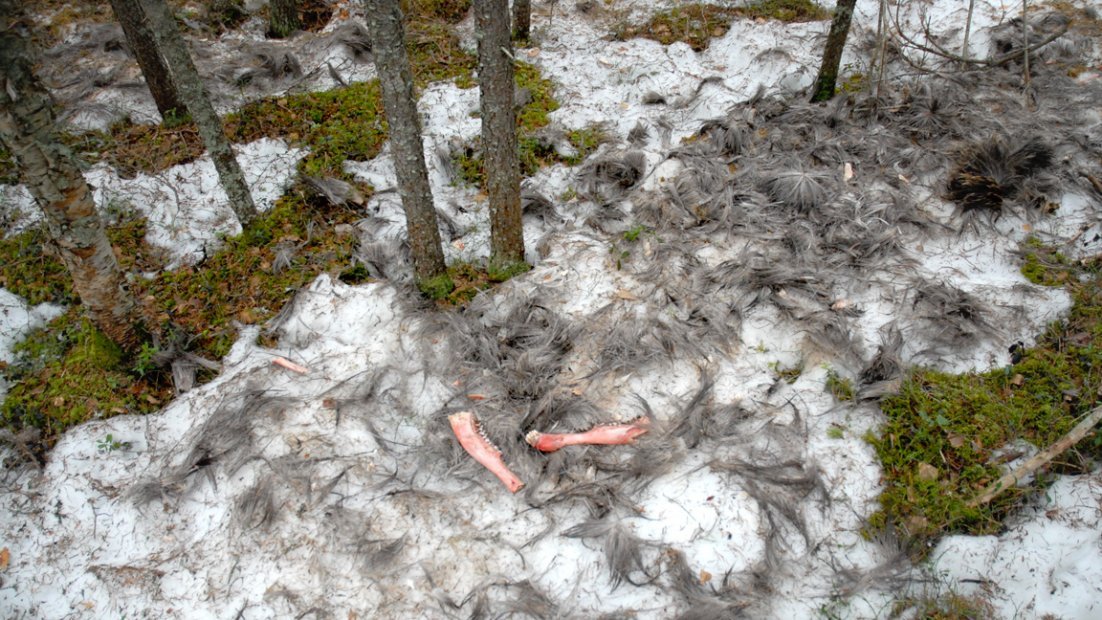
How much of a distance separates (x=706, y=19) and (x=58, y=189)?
6.67 m

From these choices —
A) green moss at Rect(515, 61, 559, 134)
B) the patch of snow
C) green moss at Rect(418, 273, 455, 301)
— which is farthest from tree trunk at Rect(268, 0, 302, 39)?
green moss at Rect(418, 273, 455, 301)

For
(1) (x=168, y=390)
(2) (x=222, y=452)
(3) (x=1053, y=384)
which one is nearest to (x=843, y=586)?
(3) (x=1053, y=384)

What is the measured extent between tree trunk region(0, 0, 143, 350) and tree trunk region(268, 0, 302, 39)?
413cm

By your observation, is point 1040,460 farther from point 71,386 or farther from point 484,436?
point 71,386

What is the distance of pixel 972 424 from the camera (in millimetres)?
3385

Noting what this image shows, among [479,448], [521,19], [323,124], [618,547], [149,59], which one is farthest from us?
[521,19]

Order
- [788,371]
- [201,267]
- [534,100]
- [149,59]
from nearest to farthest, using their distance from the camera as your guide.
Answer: [788,371], [201,267], [149,59], [534,100]

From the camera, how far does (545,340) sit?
13.5 ft

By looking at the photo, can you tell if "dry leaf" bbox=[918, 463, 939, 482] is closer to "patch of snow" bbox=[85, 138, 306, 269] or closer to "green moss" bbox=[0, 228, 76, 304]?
"patch of snow" bbox=[85, 138, 306, 269]

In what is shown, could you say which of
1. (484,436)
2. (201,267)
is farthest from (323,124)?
(484,436)

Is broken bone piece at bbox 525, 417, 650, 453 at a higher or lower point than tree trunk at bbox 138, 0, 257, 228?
lower

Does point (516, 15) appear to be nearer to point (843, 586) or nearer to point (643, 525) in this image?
point (643, 525)

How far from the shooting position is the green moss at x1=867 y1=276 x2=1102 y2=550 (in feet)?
10.1

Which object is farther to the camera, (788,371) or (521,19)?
(521,19)
